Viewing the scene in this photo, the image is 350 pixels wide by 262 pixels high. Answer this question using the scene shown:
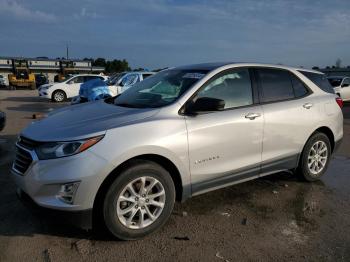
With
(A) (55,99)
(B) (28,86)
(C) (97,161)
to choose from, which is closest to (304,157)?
(C) (97,161)

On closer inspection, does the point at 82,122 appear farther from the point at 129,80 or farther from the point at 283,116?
the point at 129,80

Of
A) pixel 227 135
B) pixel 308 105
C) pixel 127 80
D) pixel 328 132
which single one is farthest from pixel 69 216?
pixel 127 80

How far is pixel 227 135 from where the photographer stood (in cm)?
410

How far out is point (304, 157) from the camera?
512 cm

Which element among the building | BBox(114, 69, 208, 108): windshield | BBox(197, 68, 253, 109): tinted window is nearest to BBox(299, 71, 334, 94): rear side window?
BBox(197, 68, 253, 109): tinted window

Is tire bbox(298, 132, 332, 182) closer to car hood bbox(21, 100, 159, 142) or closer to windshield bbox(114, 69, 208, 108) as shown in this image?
windshield bbox(114, 69, 208, 108)

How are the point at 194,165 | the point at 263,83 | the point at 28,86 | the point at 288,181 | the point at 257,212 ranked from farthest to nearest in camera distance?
the point at 28,86
the point at 288,181
the point at 263,83
the point at 257,212
the point at 194,165

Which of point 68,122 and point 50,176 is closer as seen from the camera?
point 50,176

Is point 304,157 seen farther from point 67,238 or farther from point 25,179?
point 25,179

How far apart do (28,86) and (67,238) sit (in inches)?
1577

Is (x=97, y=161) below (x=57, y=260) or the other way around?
the other way around

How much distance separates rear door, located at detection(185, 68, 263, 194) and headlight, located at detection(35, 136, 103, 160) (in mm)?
1017

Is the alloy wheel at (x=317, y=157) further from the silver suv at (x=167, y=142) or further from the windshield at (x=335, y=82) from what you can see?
the windshield at (x=335, y=82)

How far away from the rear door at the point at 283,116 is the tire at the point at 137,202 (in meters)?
1.49
